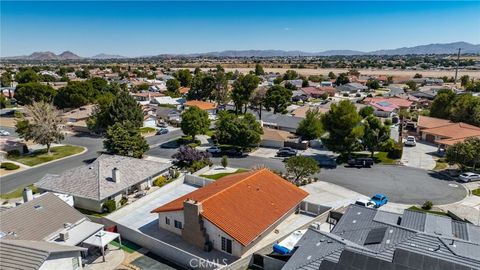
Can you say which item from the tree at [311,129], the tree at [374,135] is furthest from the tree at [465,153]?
the tree at [311,129]

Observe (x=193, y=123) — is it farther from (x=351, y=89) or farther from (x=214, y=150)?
(x=351, y=89)

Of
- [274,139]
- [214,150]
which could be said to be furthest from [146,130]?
[274,139]

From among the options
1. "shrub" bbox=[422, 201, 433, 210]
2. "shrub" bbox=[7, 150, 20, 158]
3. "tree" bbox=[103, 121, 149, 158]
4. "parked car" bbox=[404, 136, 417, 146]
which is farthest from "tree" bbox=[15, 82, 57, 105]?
"shrub" bbox=[422, 201, 433, 210]

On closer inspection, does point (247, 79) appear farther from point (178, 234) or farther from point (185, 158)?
point (178, 234)

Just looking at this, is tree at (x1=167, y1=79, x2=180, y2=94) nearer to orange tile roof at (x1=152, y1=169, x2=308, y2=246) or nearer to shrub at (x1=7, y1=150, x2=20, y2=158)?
shrub at (x1=7, y1=150, x2=20, y2=158)

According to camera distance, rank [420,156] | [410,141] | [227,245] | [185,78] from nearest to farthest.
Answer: [227,245] → [420,156] → [410,141] → [185,78]

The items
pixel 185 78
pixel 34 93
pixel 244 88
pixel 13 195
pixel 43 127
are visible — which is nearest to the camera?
pixel 13 195
